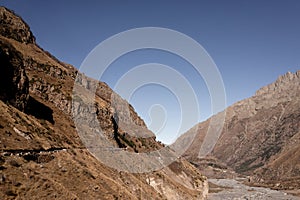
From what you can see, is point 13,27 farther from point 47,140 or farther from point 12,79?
point 47,140

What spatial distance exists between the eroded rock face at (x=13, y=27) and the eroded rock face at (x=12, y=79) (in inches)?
1150

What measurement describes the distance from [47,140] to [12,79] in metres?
9.78

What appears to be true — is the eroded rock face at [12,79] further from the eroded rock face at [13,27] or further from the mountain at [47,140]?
the eroded rock face at [13,27]

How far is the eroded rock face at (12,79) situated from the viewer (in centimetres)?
4019

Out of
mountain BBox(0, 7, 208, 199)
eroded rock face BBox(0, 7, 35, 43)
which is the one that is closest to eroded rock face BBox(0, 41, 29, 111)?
mountain BBox(0, 7, 208, 199)

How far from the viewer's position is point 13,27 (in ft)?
244

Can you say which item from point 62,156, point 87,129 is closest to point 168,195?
point 87,129

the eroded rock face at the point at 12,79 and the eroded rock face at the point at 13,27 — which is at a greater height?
the eroded rock face at the point at 13,27

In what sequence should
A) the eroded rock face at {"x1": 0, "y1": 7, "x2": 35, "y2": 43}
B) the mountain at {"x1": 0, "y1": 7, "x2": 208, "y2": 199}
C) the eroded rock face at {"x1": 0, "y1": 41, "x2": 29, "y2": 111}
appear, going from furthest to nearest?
the eroded rock face at {"x1": 0, "y1": 7, "x2": 35, "y2": 43} → the eroded rock face at {"x1": 0, "y1": 41, "x2": 29, "y2": 111} → the mountain at {"x1": 0, "y1": 7, "x2": 208, "y2": 199}

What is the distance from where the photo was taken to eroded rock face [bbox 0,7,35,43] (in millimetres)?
71200

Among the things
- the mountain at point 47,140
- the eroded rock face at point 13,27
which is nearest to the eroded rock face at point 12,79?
the mountain at point 47,140

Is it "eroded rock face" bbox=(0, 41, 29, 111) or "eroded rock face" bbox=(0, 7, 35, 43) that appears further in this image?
"eroded rock face" bbox=(0, 7, 35, 43)

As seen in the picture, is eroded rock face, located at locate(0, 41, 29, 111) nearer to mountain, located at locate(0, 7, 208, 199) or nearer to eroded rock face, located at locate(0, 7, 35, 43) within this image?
mountain, located at locate(0, 7, 208, 199)

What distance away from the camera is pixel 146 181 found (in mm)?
61406
